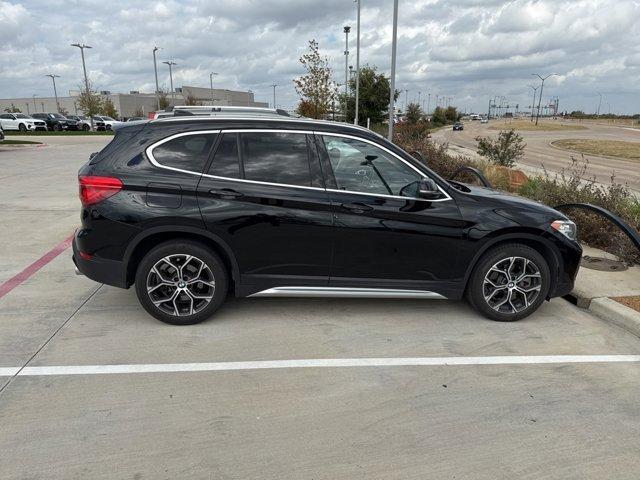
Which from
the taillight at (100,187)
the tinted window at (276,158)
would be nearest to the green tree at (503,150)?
the tinted window at (276,158)

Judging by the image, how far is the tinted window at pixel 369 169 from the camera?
439 cm

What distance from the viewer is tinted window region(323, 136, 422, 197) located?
14.4 feet

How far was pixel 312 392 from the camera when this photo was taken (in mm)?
3428

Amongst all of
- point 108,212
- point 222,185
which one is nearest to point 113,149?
point 108,212

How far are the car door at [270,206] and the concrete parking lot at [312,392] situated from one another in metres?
0.56

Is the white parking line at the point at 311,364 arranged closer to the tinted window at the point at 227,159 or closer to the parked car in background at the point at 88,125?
the tinted window at the point at 227,159

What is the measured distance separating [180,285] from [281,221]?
1039 millimetres

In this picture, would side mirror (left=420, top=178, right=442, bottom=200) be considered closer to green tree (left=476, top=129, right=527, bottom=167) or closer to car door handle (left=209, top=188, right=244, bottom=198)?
car door handle (left=209, top=188, right=244, bottom=198)

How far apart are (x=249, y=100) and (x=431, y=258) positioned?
146071mm

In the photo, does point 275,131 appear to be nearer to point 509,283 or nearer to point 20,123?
point 509,283

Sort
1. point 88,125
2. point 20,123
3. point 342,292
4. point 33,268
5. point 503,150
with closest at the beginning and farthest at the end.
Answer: point 342,292
point 33,268
point 503,150
point 20,123
point 88,125

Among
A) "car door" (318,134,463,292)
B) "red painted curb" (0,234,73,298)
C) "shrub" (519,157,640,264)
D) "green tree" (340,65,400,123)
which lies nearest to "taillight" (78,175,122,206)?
"car door" (318,134,463,292)

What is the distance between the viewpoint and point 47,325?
441 cm

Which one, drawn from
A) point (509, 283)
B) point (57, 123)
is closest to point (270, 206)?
point (509, 283)
